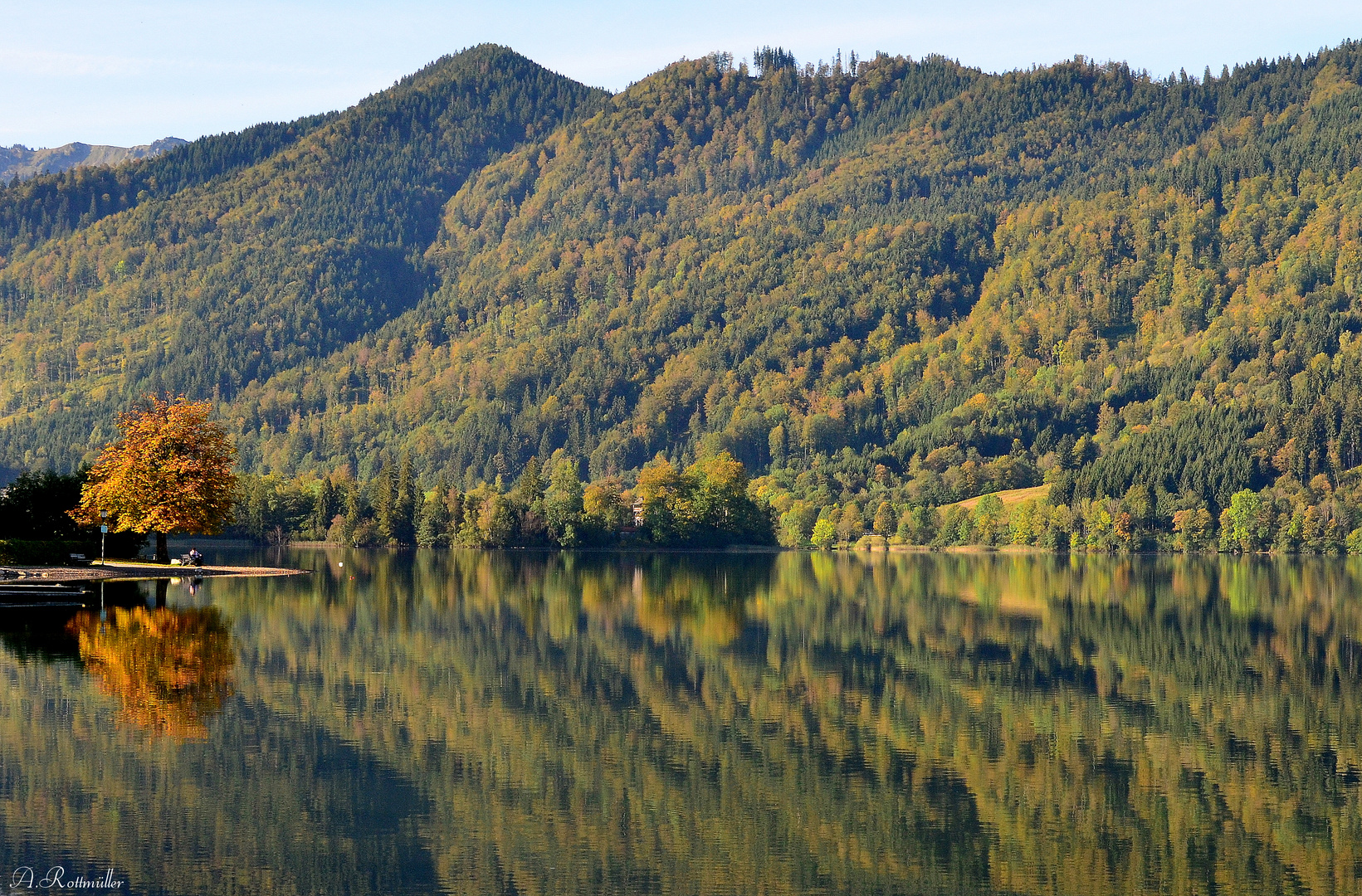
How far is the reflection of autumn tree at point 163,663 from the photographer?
1314 inches

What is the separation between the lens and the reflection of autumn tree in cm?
3338

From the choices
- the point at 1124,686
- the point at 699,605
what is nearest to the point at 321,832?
the point at 1124,686

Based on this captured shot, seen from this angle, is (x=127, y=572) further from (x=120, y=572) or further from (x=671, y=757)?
(x=671, y=757)

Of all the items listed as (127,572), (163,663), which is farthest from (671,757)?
(127,572)

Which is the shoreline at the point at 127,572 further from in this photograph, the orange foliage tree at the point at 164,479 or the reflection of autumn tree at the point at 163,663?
the reflection of autumn tree at the point at 163,663

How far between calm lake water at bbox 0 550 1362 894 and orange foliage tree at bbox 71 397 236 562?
33794 millimetres

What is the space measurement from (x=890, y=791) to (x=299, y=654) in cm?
2325

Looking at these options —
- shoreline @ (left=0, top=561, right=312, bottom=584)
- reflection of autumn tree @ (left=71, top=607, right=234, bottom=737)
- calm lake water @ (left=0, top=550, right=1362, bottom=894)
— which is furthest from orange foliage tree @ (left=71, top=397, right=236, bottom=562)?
calm lake water @ (left=0, top=550, right=1362, bottom=894)

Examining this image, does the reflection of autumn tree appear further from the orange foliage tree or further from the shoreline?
the orange foliage tree

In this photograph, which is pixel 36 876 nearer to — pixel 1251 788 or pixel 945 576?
pixel 1251 788

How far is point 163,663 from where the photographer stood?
41562 mm

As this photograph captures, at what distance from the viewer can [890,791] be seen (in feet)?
89.2

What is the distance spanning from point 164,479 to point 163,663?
53712mm

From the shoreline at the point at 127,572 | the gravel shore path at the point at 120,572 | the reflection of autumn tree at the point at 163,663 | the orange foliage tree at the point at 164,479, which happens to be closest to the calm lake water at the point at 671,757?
the reflection of autumn tree at the point at 163,663
